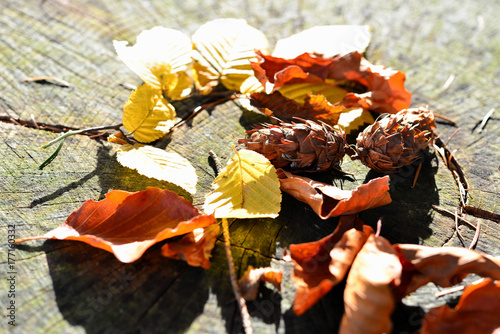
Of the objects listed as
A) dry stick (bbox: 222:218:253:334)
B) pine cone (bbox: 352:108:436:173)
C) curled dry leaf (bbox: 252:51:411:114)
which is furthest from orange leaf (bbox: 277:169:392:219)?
curled dry leaf (bbox: 252:51:411:114)

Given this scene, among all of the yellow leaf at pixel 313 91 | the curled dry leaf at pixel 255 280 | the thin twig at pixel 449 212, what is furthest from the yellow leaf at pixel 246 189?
the thin twig at pixel 449 212

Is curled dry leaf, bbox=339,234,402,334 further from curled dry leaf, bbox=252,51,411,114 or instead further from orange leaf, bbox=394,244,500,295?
curled dry leaf, bbox=252,51,411,114

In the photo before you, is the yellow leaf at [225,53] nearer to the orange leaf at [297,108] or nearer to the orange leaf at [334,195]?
the orange leaf at [297,108]

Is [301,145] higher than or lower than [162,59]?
lower

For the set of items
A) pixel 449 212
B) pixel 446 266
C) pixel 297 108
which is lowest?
pixel 449 212

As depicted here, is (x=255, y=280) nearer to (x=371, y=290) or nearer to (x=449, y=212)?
(x=371, y=290)

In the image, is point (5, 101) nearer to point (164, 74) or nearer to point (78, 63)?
point (78, 63)

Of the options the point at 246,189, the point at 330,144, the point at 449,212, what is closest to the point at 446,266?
the point at 449,212
